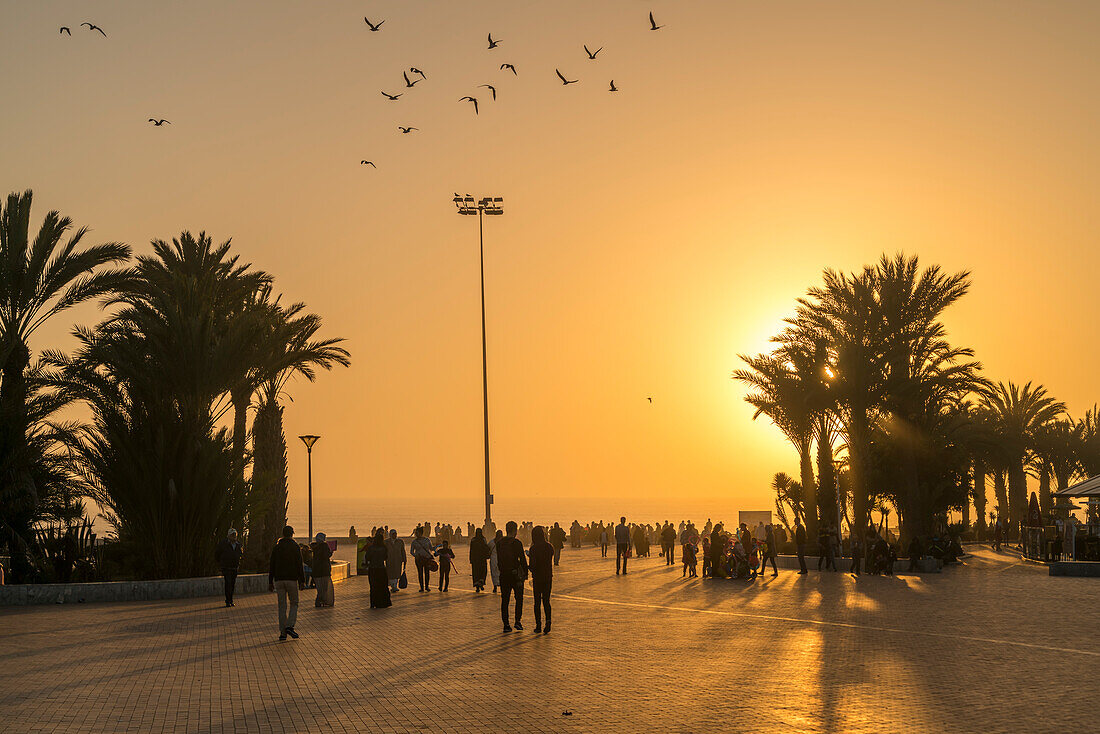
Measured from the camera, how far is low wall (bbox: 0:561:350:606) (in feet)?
69.8

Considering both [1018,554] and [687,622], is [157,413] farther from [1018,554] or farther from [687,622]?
[1018,554]

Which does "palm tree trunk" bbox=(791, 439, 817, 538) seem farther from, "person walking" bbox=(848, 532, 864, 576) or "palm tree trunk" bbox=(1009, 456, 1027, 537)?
"palm tree trunk" bbox=(1009, 456, 1027, 537)

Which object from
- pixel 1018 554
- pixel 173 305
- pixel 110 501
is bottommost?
pixel 1018 554

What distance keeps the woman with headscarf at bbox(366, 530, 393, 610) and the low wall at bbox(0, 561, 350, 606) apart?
203 inches

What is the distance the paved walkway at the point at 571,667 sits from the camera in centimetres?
924

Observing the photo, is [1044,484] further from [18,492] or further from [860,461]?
[18,492]

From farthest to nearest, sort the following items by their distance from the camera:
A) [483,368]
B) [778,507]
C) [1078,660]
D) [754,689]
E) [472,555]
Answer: [778,507] < [483,368] < [472,555] < [1078,660] < [754,689]

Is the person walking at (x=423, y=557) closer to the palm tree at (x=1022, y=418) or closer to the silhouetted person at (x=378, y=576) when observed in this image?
the silhouetted person at (x=378, y=576)

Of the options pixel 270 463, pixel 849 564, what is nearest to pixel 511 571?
pixel 270 463

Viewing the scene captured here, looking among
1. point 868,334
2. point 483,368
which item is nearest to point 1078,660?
point 868,334

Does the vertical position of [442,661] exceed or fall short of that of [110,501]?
it falls short

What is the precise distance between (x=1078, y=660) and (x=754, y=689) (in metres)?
4.47

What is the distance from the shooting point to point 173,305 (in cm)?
2497

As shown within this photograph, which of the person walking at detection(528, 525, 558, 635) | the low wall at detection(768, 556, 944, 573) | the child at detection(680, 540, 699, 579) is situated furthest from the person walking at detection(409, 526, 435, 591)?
the low wall at detection(768, 556, 944, 573)
